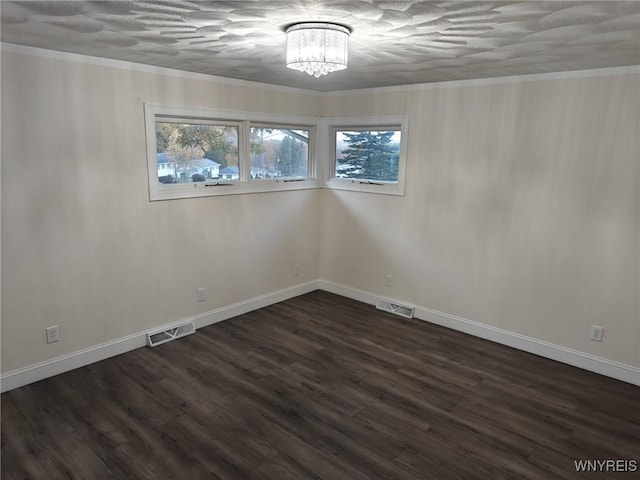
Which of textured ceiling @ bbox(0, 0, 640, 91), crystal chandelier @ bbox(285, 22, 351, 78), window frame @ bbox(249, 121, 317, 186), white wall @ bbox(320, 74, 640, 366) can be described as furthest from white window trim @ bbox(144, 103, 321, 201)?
crystal chandelier @ bbox(285, 22, 351, 78)

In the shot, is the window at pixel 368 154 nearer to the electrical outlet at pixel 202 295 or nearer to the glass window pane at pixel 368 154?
the glass window pane at pixel 368 154

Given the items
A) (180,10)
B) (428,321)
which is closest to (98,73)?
(180,10)

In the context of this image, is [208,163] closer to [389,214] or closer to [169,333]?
[169,333]

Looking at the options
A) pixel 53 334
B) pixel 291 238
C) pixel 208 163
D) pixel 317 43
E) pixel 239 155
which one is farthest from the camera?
pixel 291 238

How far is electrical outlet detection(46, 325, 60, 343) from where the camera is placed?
3.21 m

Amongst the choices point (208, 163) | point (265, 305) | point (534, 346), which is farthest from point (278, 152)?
point (534, 346)

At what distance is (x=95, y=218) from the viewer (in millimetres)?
3328

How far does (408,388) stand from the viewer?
3219 millimetres

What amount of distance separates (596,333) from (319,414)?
2354 mm

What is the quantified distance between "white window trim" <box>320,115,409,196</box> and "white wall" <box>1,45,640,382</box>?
0.09 metres

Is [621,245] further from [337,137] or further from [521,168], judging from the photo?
[337,137]

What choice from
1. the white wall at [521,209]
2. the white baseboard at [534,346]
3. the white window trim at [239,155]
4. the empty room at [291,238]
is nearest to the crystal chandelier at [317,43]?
the empty room at [291,238]

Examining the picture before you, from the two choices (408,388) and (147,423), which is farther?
(408,388)

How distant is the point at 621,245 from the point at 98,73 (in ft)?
13.7
